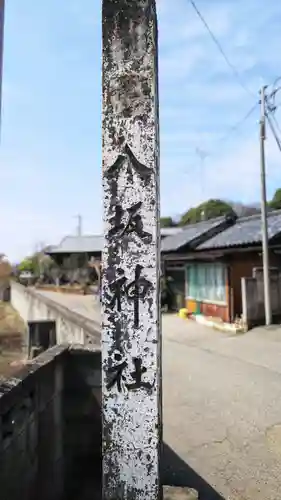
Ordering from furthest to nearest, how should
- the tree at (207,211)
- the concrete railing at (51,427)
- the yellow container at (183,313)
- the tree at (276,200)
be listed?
the tree at (207,211)
the tree at (276,200)
the yellow container at (183,313)
the concrete railing at (51,427)

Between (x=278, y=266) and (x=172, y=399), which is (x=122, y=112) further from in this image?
(x=278, y=266)

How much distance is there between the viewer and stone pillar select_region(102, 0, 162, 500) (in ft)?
8.71

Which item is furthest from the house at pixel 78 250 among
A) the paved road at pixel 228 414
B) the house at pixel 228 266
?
the paved road at pixel 228 414

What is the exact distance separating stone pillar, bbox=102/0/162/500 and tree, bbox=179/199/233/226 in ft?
143

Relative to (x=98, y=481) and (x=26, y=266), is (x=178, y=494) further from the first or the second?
(x=26, y=266)

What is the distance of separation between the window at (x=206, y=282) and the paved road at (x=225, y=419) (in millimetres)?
4905

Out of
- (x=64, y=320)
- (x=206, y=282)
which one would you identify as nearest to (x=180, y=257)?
(x=206, y=282)

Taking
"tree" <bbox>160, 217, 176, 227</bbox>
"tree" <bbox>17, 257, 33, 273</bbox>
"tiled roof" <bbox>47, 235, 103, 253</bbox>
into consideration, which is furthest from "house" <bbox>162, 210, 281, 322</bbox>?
"tree" <bbox>160, 217, 176, 227</bbox>

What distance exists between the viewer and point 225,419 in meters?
6.29

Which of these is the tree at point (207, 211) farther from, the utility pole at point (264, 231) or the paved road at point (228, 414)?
the paved road at point (228, 414)

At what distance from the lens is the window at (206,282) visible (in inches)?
666

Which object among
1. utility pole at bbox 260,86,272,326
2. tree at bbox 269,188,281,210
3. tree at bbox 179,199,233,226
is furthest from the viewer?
tree at bbox 179,199,233,226

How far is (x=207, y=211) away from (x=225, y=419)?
42445 mm

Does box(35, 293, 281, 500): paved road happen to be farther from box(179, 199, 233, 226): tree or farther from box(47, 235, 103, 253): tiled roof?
box(47, 235, 103, 253): tiled roof
